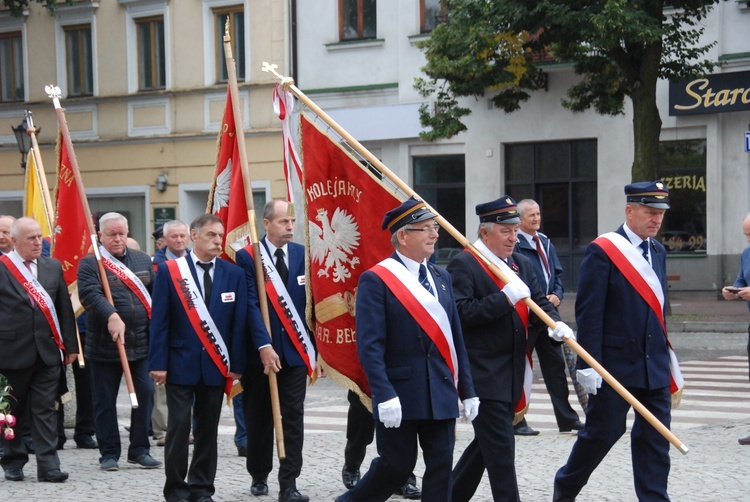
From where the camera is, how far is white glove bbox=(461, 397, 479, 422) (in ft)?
21.6

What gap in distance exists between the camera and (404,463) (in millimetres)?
6480

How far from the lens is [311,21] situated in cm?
2881

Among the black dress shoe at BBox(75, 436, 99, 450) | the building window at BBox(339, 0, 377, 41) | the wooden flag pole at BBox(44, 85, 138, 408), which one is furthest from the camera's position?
the building window at BBox(339, 0, 377, 41)

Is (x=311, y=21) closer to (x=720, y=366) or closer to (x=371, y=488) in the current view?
(x=720, y=366)

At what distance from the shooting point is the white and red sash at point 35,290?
9375mm

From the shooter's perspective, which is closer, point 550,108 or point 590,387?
point 590,387

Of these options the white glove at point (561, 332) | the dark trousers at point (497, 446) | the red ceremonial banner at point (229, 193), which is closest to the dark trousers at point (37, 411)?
the red ceremonial banner at point (229, 193)

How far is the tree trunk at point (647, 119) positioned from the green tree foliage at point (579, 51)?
0.06 feet

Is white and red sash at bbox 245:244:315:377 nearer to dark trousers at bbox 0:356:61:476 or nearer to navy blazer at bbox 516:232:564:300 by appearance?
dark trousers at bbox 0:356:61:476

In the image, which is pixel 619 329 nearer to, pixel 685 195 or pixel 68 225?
pixel 68 225

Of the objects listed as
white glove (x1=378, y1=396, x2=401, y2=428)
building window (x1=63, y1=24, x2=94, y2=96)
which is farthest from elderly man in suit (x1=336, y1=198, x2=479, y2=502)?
building window (x1=63, y1=24, x2=94, y2=96)

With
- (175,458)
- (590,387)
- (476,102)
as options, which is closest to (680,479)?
(590,387)

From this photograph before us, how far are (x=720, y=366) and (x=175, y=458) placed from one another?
936 cm

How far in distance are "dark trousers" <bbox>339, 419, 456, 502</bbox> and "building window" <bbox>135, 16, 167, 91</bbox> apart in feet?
82.2
